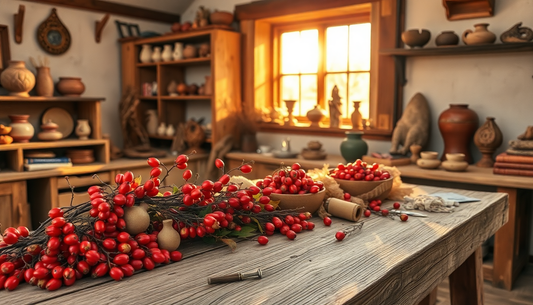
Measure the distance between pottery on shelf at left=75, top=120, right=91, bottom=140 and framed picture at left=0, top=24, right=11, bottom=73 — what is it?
2.65 ft

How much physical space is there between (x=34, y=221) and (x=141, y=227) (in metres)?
3.07

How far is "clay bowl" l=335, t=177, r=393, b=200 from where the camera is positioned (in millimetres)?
1759

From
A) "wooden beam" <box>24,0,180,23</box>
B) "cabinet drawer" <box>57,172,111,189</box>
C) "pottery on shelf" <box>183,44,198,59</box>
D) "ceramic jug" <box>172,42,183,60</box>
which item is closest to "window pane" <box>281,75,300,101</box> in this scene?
"pottery on shelf" <box>183,44,198,59</box>

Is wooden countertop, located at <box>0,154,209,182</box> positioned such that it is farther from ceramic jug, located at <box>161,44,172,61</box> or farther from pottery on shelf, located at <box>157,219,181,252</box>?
pottery on shelf, located at <box>157,219,181,252</box>

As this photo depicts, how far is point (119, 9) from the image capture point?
190 inches

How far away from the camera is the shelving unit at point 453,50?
3.06 metres

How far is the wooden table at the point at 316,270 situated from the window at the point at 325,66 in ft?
8.68

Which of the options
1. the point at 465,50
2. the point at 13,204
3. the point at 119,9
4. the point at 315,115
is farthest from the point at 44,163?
the point at 465,50

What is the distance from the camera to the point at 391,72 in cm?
377

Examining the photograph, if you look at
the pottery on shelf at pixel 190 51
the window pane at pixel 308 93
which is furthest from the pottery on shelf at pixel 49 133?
the window pane at pixel 308 93

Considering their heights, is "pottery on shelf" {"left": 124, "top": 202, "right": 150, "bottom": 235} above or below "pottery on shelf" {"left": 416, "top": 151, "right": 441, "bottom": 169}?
above

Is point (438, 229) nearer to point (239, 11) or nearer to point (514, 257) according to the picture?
point (514, 257)

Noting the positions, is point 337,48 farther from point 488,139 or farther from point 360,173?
point 360,173

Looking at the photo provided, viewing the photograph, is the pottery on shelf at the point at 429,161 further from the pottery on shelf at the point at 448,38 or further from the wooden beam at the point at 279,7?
the wooden beam at the point at 279,7
